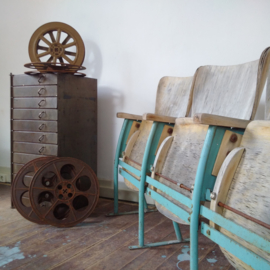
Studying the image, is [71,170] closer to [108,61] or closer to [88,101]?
[88,101]

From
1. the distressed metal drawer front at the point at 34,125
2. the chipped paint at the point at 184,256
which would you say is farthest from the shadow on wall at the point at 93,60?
the chipped paint at the point at 184,256

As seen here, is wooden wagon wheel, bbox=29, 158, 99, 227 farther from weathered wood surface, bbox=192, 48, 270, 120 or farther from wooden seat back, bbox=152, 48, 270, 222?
weathered wood surface, bbox=192, 48, 270, 120

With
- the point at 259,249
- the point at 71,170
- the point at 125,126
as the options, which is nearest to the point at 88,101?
the point at 125,126

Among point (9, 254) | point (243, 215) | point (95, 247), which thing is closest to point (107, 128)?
point (95, 247)

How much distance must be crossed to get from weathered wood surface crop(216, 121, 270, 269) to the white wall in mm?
1185

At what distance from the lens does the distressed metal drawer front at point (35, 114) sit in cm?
223

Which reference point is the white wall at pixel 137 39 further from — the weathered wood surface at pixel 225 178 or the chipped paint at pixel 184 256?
the weathered wood surface at pixel 225 178

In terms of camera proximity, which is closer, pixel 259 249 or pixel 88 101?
pixel 259 249

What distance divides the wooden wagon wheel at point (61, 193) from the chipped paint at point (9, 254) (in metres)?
0.33

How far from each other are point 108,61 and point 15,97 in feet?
3.01

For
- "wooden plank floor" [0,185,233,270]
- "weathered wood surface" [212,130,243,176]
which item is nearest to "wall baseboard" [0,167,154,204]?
"wooden plank floor" [0,185,233,270]

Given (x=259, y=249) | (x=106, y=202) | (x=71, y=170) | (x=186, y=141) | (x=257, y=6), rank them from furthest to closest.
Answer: (x=106, y=202) < (x=71, y=170) < (x=257, y=6) < (x=186, y=141) < (x=259, y=249)

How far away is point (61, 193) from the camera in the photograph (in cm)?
206

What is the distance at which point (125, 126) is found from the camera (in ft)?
7.40
